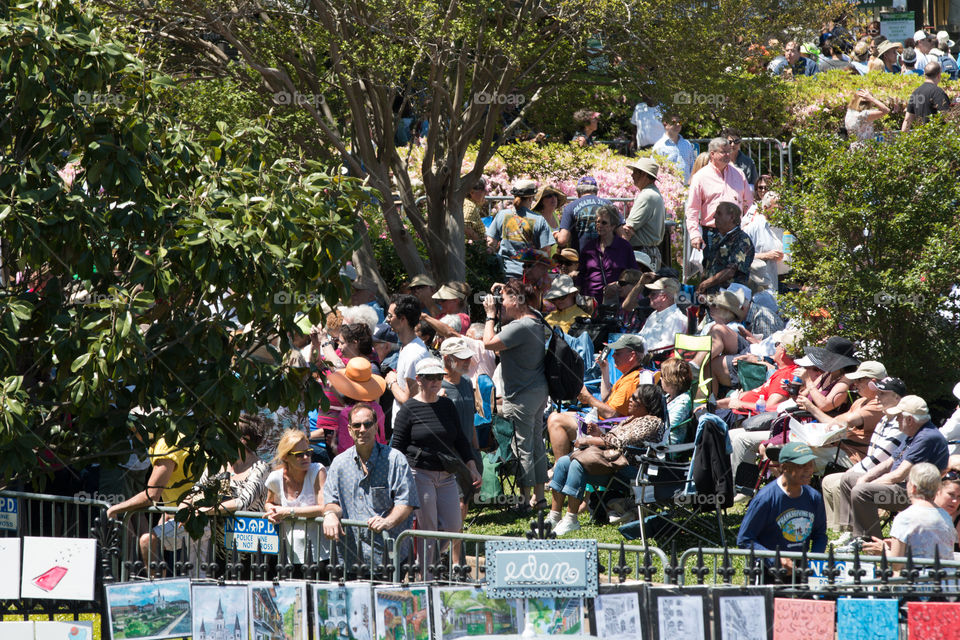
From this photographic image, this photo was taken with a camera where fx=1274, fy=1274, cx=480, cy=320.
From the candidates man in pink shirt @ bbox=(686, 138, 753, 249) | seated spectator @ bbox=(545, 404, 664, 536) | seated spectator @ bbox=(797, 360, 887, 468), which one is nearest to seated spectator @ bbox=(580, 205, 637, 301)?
man in pink shirt @ bbox=(686, 138, 753, 249)

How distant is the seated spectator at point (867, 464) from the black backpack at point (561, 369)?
7.09 ft

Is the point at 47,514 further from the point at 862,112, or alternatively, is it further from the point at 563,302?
the point at 862,112

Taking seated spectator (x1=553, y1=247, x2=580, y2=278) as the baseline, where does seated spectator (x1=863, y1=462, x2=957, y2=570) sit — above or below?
below

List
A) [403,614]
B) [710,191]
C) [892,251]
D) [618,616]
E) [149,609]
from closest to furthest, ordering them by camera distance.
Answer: [618,616]
[403,614]
[149,609]
[892,251]
[710,191]

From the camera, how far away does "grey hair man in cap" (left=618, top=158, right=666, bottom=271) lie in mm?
15141

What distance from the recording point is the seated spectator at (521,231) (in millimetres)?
15047

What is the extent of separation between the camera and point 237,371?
6.46 m

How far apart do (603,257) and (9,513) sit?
7883mm

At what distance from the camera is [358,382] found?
10008mm

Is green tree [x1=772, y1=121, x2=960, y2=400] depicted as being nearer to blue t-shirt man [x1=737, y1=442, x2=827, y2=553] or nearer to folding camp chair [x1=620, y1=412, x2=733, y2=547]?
folding camp chair [x1=620, y1=412, x2=733, y2=547]

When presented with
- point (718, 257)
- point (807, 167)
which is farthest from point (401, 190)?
point (807, 167)

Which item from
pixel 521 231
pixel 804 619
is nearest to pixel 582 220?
pixel 521 231

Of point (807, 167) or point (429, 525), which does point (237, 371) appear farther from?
point (807, 167)

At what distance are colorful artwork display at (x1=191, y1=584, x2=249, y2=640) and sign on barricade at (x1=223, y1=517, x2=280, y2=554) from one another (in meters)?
1.38
